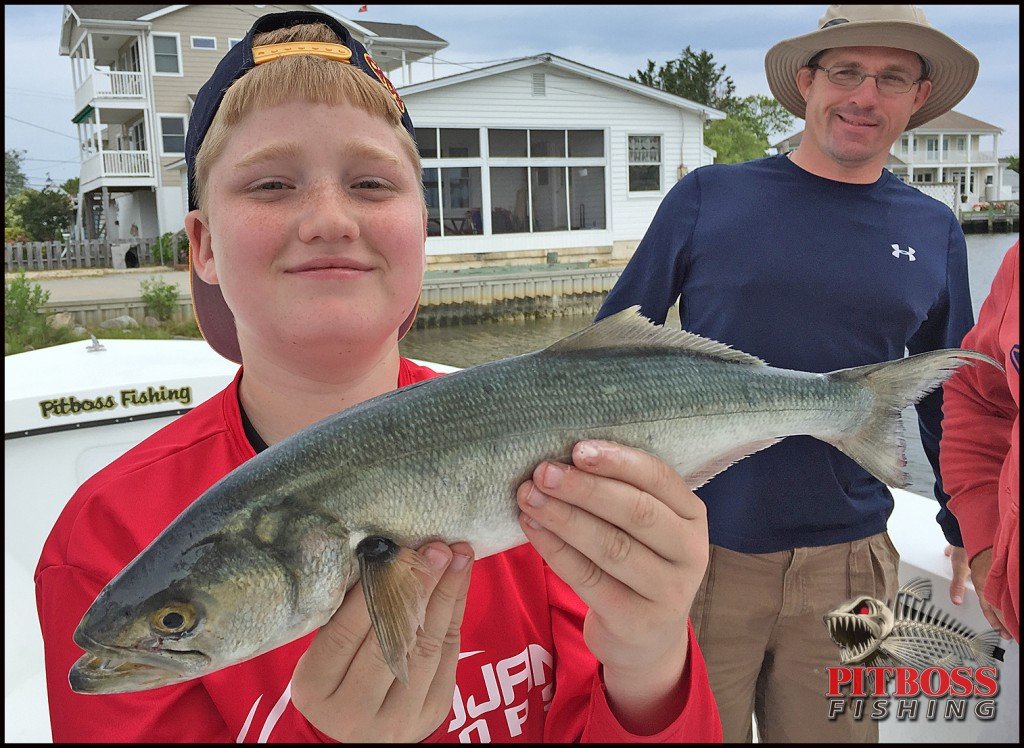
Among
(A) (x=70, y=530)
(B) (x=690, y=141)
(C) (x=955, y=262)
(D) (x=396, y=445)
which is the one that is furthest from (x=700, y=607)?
(B) (x=690, y=141)

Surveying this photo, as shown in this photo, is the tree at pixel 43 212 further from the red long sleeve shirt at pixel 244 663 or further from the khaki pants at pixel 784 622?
the red long sleeve shirt at pixel 244 663

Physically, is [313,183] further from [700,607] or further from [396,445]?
[700,607]

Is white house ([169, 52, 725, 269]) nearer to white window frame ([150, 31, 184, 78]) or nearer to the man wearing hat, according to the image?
white window frame ([150, 31, 184, 78])

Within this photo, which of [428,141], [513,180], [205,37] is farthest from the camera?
[205,37]

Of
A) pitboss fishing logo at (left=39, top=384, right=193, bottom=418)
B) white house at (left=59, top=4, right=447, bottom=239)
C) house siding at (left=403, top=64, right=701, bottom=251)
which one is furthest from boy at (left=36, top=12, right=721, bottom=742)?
white house at (left=59, top=4, right=447, bottom=239)

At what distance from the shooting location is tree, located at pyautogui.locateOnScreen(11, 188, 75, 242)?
4028cm

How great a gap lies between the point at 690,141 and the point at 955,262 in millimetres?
27855

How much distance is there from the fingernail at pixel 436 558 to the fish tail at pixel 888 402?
1.07m

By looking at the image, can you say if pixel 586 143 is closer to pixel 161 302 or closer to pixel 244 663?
pixel 161 302

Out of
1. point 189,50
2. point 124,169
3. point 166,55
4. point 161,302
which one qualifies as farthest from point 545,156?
point 124,169

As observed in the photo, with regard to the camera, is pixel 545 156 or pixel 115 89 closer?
pixel 545 156

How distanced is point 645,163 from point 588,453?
29.5 meters

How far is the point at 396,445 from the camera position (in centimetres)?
146

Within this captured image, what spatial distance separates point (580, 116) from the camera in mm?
27750
